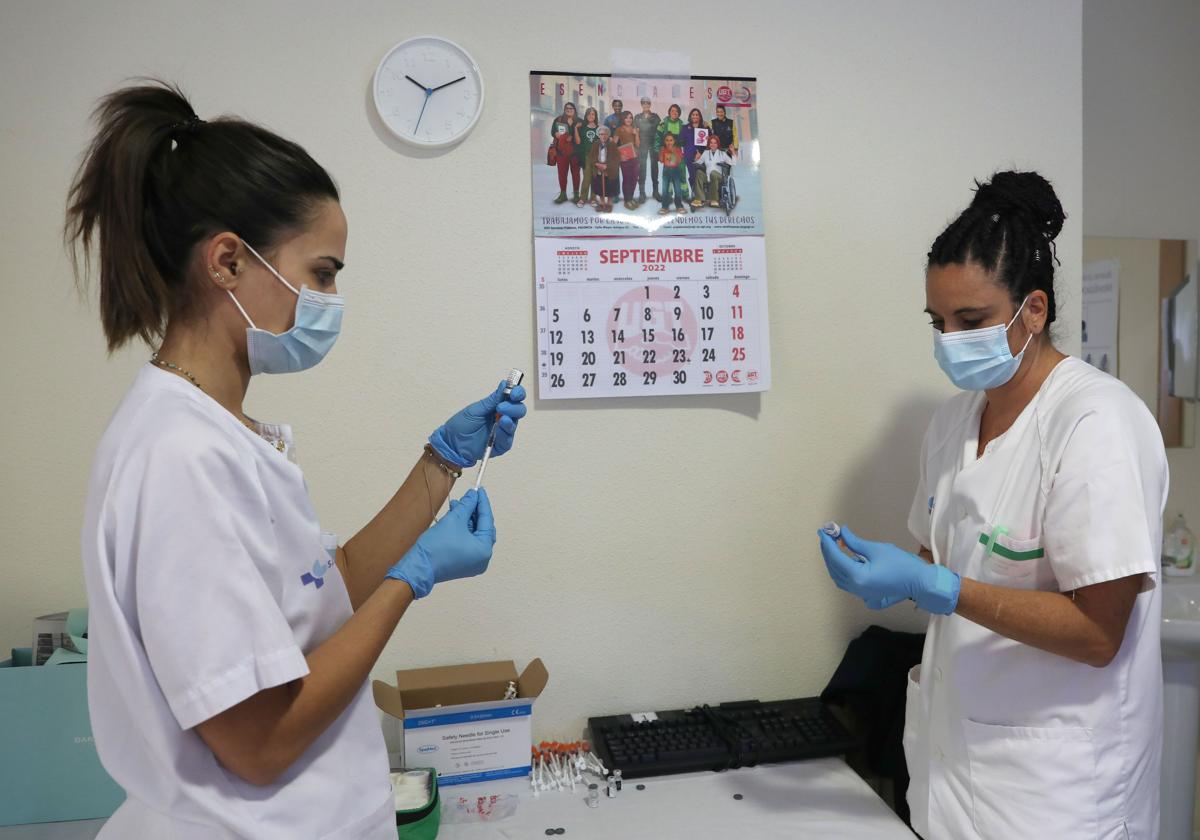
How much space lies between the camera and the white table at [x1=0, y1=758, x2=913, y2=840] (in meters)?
1.34

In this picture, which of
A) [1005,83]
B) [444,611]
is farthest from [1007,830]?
[1005,83]

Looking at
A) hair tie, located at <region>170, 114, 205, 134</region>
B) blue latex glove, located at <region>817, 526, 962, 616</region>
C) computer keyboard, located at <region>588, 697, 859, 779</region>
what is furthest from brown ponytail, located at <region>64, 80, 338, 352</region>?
computer keyboard, located at <region>588, 697, 859, 779</region>

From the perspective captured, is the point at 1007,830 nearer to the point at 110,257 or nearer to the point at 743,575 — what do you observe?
the point at 743,575

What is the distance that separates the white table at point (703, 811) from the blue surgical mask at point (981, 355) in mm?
760

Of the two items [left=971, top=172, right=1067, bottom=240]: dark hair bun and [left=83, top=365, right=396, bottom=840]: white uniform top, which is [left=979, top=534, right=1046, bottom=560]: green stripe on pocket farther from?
[left=83, top=365, right=396, bottom=840]: white uniform top

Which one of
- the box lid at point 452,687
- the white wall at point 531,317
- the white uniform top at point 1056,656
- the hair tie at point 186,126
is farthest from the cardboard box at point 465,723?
the hair tie at point 186,126

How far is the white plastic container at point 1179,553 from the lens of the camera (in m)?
2.02

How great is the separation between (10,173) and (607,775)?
157 cm

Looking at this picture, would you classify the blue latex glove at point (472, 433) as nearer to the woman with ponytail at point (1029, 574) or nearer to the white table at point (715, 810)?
the woman with ponytail at point (1029, 574)

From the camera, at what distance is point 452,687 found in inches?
59.1

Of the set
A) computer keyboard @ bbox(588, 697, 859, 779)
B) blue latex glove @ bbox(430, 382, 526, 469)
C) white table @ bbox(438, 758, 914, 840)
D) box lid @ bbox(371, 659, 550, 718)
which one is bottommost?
white table @ bbox(438, 758, 914, 840)

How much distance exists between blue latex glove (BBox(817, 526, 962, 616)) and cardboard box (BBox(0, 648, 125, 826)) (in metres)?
1.19

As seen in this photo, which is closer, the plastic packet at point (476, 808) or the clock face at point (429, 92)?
the plastic packet at point (476, 808)

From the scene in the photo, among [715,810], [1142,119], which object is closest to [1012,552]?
[715,810]
